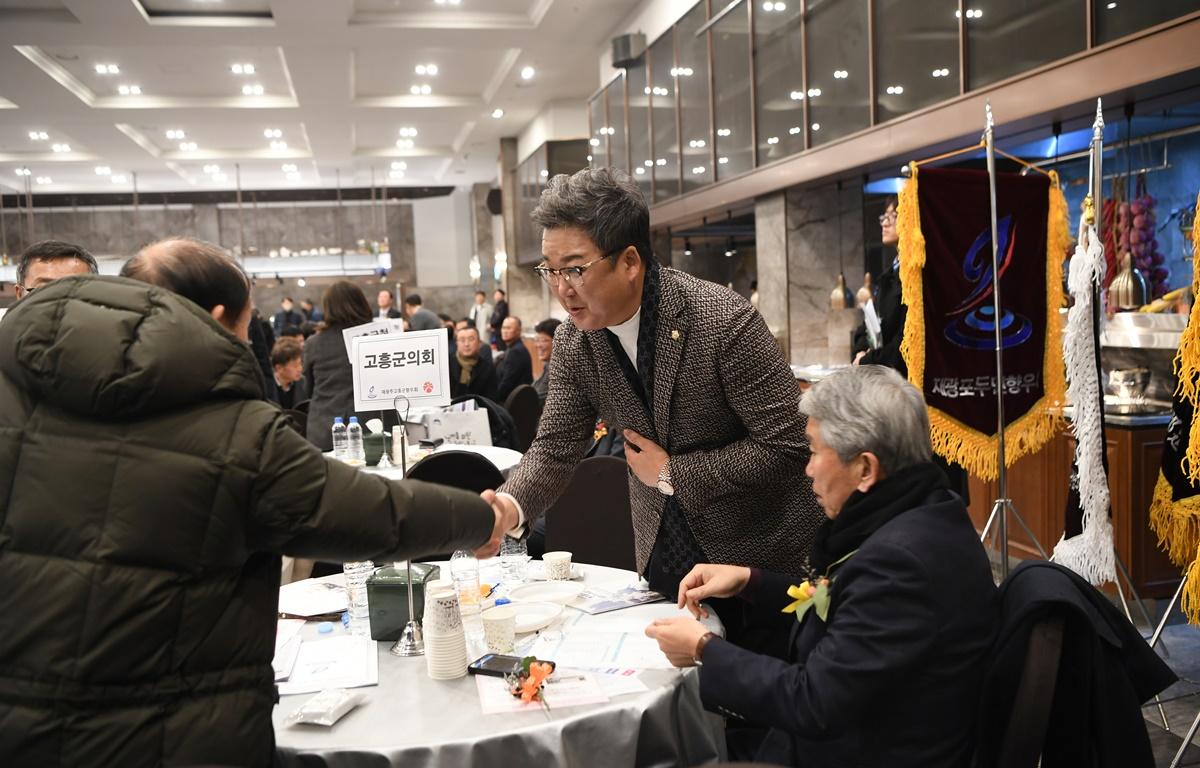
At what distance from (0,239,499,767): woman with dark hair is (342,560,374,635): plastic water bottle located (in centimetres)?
83

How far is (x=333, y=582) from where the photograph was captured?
2.61 m

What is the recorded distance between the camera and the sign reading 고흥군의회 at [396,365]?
4.08 meters

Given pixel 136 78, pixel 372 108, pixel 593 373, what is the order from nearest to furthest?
pixel 593 373 → pixel 136 78 → pixel 372 108

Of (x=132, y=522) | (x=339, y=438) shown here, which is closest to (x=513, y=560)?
(x=132, y=522)

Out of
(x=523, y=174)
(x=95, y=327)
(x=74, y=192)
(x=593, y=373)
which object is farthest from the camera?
(x=74, y=192)

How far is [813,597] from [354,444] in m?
4.22

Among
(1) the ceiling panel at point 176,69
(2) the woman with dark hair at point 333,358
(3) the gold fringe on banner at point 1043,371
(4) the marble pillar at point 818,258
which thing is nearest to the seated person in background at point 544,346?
(2) the woman with dark hair at point 333,358

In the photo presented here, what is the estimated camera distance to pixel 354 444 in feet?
18.0

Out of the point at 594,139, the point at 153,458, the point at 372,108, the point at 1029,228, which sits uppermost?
the point at 372,108

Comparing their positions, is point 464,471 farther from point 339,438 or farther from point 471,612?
point 339,438

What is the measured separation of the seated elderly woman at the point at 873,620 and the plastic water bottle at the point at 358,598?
0.78 m

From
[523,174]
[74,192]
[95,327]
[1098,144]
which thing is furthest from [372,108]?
[95,327]

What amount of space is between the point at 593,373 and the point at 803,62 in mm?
5607

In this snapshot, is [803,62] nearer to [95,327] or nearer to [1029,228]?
[1029,228]
